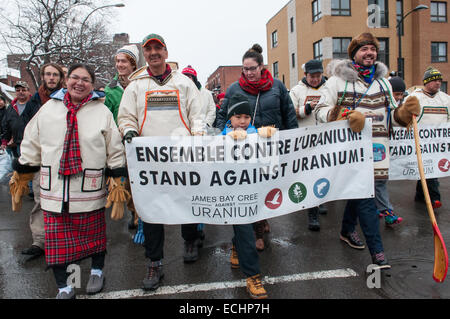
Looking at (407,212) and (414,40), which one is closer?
(407,212)

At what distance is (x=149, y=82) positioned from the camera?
114 inches

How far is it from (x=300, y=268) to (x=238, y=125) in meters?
1.59

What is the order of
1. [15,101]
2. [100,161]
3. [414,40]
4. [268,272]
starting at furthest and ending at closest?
[414,40] < [15,101] < [268,272] < [100,161]

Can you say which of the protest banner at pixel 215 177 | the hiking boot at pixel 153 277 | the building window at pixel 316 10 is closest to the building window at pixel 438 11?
the building window at pixel 316 10

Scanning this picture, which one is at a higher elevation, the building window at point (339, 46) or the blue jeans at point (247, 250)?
the building window at point (339, 46)

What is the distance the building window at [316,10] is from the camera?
2338 cm

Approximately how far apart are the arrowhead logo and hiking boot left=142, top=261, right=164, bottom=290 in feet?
3.93

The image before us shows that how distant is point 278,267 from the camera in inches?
126

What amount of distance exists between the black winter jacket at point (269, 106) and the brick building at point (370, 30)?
21.0 m

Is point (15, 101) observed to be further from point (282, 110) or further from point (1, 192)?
point (282, 110)

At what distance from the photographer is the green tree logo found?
2.89 meters

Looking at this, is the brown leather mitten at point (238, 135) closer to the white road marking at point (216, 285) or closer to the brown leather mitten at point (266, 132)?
the brown leather mitten at point (266, 132)
